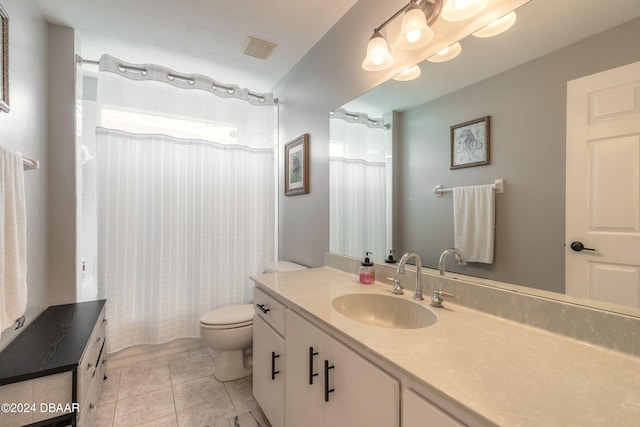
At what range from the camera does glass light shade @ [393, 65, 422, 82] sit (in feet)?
4.25

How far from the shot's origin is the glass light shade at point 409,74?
1.30 m

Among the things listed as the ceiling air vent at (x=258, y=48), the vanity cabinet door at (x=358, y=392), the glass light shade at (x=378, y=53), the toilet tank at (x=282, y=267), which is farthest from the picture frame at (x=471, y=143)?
the ceiling air vent at (x=258, y=48)

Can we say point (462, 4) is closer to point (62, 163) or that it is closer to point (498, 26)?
point (498, 26)

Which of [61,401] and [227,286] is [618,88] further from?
[227,286]

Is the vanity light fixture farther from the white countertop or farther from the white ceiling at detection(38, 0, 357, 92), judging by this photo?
Result: the white countertop

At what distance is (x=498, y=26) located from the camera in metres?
1.00

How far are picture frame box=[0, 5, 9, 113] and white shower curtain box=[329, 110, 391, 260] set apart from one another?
163 centimetres

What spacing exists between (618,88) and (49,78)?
2.93 metres

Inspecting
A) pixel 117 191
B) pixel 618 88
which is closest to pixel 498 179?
pixel 618 88

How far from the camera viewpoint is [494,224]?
1057 mm

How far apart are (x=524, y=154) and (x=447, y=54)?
54cm

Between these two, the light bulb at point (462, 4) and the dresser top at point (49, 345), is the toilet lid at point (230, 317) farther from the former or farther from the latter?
the light bulb at point (462, 4)

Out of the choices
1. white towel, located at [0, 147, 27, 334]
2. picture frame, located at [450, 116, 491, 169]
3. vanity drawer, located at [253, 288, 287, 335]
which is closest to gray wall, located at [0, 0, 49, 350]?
white towel, located at [0, 147, 27, 334]

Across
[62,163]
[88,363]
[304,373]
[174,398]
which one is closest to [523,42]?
[304,373]
